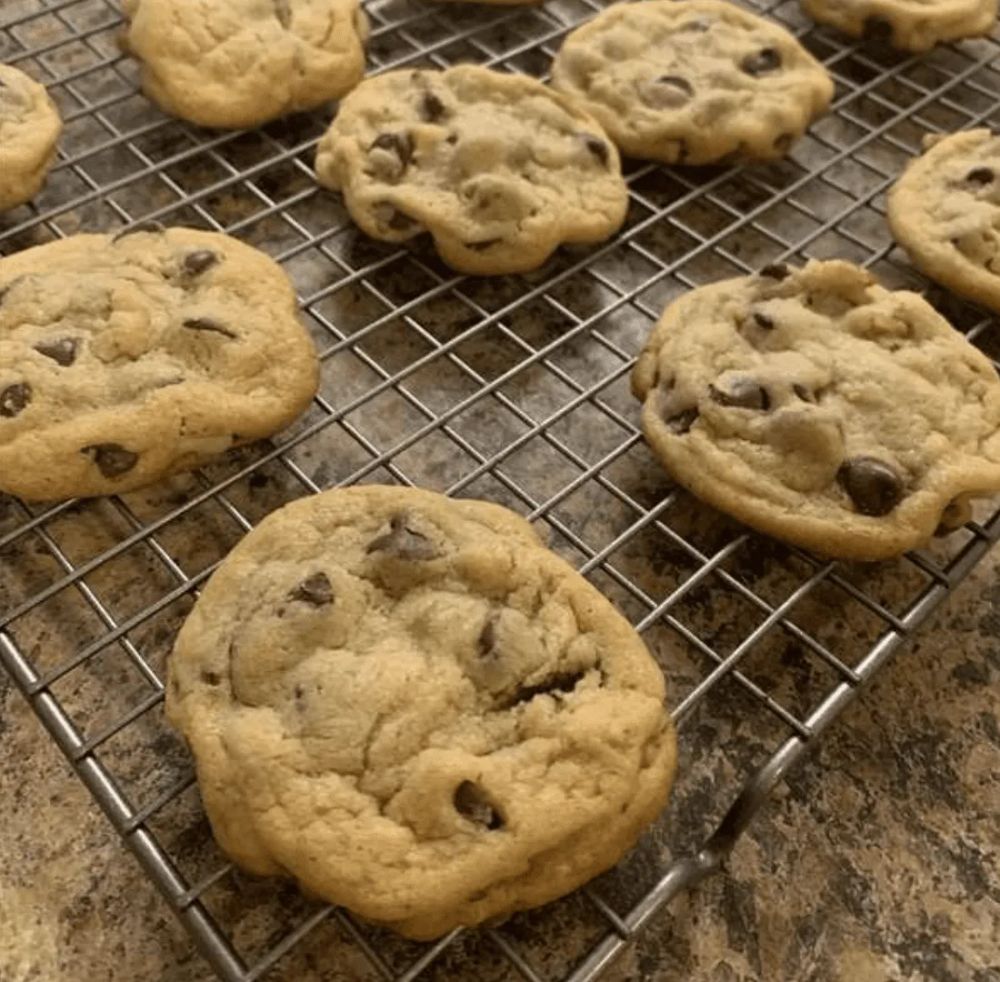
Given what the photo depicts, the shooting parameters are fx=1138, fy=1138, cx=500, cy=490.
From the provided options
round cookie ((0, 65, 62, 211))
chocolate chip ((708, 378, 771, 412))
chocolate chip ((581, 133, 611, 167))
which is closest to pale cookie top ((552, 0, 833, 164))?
chocolate chip ((581, 133, 611, 167))

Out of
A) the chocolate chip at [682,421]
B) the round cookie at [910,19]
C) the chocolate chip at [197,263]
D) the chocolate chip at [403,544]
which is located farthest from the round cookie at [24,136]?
the round cookie at [910,19]

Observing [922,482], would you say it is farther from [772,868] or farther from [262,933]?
[262,933]

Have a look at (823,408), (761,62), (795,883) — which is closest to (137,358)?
(823,408)

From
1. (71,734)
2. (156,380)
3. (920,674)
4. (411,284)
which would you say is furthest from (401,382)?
(920,674)

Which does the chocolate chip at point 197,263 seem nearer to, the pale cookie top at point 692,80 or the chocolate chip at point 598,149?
the chocolate chip at point 598,149

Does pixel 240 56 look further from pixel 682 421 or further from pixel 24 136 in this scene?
pixel 682 421
